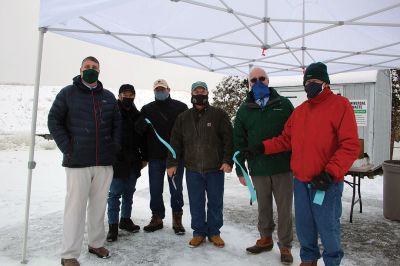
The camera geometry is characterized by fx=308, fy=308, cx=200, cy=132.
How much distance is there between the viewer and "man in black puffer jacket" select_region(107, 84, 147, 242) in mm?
3961

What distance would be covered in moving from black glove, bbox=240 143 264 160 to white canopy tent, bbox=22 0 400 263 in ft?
6.30

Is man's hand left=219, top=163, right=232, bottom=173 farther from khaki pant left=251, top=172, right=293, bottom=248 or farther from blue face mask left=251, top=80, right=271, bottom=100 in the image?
blue face mask left=251, top=80, right=271, bottom=100

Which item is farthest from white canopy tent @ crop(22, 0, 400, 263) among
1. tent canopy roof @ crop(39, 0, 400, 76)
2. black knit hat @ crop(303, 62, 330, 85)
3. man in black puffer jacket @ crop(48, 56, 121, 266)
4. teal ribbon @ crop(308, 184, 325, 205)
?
teal ribbon @ crop(308, 184, 325, 205)

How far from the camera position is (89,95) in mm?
3264

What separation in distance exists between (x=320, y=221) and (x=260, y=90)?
146 centimetres

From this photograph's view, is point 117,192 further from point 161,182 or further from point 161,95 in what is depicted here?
point 161,95

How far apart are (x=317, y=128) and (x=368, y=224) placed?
9.99 feet

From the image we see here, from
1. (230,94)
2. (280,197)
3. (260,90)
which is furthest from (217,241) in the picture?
(230,94)

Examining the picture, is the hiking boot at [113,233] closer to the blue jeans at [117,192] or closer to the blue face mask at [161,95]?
the blue jeans at [117,192]

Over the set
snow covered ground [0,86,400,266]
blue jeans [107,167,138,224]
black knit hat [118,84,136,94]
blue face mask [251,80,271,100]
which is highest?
black knit hat [118,84,136,94]

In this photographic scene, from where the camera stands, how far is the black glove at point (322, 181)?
2484mm

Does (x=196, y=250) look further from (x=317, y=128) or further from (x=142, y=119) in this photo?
(x=317, y=128)

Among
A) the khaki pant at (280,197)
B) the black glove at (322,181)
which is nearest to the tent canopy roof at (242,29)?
the khaki pant at (280,197)

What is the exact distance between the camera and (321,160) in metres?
2.65
